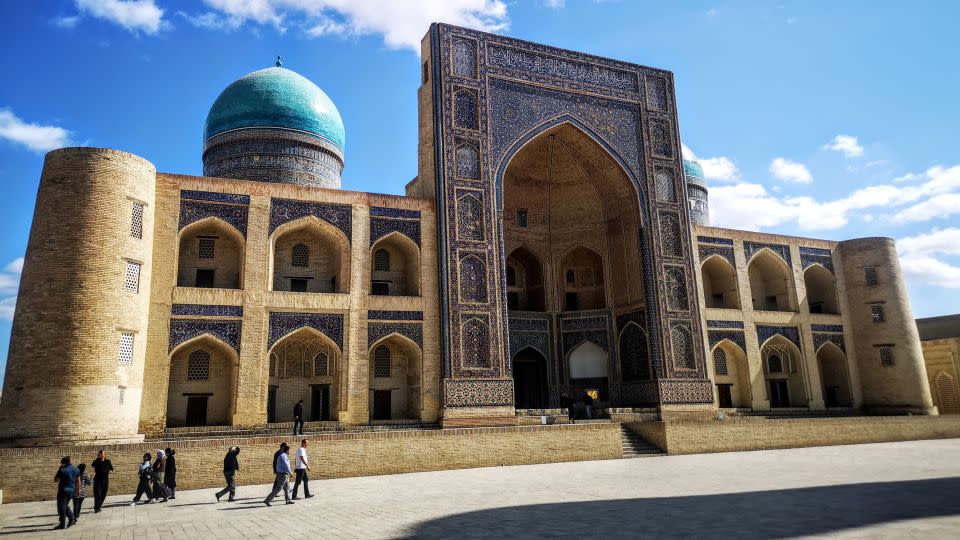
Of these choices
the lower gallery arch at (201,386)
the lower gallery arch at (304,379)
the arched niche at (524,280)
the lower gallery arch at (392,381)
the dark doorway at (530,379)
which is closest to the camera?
the lower gallery arch at (201,386)

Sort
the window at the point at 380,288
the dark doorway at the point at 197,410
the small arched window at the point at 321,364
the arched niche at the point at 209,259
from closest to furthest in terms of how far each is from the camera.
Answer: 1. the dark doorway at the point at 197,410
2. the arched niche at the point at 209,259
3. the small arched window at the point at 321,364
4. the window at the point at 380,288

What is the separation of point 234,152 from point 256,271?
5914 millimetres

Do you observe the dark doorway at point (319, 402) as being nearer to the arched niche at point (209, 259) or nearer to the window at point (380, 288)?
the window at point (380, 288)

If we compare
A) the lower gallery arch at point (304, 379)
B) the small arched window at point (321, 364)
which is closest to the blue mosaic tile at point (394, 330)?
the lower gallery arch at point (304, 379)

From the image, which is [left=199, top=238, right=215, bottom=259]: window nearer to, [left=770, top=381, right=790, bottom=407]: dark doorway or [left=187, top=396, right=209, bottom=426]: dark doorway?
[left=187, top=396, right=209, bottom=426]: dark doorway

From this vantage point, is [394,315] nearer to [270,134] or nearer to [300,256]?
[300,256]

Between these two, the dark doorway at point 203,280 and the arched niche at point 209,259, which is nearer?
the arched niche at point 209,259

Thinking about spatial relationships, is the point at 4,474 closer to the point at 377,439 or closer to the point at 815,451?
the point at 377,439

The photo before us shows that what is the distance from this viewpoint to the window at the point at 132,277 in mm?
10750

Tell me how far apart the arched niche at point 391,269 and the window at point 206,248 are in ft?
10.3

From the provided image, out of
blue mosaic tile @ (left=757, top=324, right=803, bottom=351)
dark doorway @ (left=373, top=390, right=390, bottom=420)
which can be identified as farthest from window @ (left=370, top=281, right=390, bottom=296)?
blue mosaic tile @ (left=757, top=324, right=803, bottom=351)

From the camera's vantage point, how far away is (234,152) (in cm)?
1702

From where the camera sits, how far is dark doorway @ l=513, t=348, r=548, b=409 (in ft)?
54.2

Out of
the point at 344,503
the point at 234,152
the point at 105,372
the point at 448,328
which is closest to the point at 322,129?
the point at 234,152
